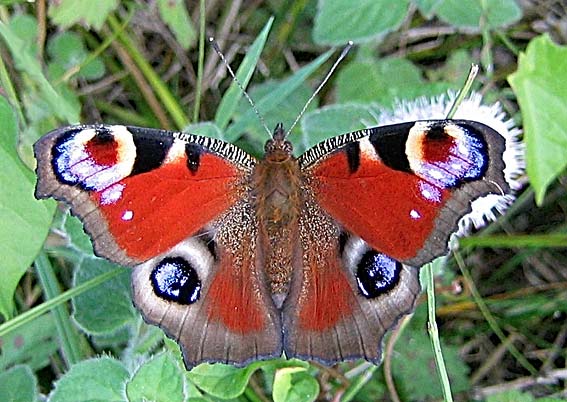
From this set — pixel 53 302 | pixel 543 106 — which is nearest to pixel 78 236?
pixel 53 302

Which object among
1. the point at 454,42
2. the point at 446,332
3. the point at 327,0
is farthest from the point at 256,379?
the point at 454,42

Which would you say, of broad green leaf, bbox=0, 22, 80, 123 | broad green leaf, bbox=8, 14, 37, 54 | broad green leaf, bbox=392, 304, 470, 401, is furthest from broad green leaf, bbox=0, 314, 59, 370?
broad green leaf, bbox=392, 304, 470, 401

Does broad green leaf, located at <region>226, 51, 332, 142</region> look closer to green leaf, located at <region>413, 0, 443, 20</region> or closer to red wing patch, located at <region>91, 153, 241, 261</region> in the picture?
green leaf, located at <region>413, 0, 443, 20</region>

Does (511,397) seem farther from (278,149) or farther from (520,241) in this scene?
(278,149)

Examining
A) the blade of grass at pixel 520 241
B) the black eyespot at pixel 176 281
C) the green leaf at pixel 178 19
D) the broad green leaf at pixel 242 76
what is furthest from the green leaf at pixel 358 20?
the black eyespot at pixel 176 281

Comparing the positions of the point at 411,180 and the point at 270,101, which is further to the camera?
the point at 270,101
